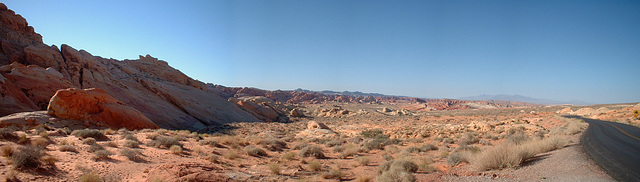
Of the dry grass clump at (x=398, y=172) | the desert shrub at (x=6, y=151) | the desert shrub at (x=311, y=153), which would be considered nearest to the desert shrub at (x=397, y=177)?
the dry grass clump at (x=398, y=172)

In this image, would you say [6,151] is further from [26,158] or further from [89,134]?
[89,134]

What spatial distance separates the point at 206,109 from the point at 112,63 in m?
11.9

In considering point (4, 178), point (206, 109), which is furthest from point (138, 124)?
point (4, 178)

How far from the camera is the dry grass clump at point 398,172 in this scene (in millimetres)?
5871

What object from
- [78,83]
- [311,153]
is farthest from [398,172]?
[78,83]

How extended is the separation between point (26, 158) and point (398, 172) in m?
8.60

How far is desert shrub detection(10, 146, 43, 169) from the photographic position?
523 cm

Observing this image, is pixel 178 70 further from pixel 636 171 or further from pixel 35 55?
pixel 636 171

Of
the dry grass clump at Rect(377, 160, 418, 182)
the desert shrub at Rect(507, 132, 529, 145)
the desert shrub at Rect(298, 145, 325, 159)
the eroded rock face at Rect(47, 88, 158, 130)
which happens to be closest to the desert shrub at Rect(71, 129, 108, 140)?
the eroded rock face at Rect(47, 88, 158, 130)

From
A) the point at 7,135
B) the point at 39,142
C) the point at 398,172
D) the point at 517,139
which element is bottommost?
the point at 398,172

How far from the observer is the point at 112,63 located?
28156 millimetres

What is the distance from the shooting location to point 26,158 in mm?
5348

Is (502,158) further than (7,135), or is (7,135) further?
(7,135)

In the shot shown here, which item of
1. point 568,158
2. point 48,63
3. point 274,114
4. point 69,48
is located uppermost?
point 69,48
